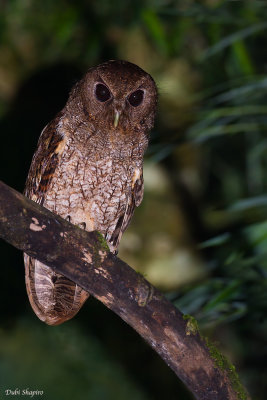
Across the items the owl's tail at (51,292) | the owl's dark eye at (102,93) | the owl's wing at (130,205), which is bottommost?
the owl's tail at (51,292)

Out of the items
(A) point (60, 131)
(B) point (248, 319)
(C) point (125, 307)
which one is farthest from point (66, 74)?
(C) point (125, 307)

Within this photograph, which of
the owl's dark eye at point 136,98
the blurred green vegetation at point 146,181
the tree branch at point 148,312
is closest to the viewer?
the tree branch at point 148,312

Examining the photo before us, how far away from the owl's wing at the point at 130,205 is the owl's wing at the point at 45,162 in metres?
0.36

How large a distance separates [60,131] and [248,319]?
52.5 inches

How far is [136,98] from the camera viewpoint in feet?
7.07

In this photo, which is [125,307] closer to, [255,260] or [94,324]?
[255,260]

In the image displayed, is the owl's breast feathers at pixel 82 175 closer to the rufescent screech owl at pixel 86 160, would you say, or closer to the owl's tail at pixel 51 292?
the rufescent screech owl at pixel 86 160

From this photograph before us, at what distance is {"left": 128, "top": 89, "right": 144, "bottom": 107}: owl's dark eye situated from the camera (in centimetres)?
213

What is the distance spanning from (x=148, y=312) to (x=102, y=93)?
91 centimetres

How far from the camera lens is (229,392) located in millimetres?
1657

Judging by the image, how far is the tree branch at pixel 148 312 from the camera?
160 centimetres

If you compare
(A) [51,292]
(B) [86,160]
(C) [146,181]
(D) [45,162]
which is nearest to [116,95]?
(B) [86,160]

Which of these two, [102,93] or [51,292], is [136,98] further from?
[51,292]

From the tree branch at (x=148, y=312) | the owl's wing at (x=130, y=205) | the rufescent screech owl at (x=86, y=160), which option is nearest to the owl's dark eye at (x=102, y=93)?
the rufescent screech owl at (x=86, y=160)
